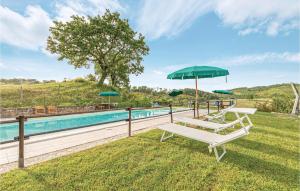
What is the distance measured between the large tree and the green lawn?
21.6 meters

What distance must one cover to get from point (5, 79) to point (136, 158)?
1648 inches

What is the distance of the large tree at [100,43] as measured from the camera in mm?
23453

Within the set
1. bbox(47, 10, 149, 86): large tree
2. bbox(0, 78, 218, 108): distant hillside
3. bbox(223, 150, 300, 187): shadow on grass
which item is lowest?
bbox(223, 150, 300, 187): shadow on grass

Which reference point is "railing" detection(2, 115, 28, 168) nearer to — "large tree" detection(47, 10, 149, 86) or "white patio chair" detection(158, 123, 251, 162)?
"white patio chair" detection(158, 123, 251, 162)

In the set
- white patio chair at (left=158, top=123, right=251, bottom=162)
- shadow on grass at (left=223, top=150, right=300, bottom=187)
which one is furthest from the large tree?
shadow on grass at (left=223, top=150, right=300, bottom=187)

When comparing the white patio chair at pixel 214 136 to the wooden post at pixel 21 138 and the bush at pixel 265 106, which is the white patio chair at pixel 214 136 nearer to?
the wooden post at pixel 21 138

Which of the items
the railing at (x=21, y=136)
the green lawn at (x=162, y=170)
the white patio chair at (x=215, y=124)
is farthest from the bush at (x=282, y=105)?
the railing at (x=21, y=136)

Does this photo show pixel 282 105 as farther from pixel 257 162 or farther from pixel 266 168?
pixel 266 168

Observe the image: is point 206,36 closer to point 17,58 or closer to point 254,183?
point 254,183

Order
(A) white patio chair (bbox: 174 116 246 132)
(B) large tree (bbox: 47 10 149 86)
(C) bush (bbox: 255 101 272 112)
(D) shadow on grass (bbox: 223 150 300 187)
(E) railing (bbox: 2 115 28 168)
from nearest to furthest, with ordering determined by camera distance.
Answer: (D) shadow on grass (bbox: 223 150 300 187)
(E) railing (bbox: 2 115 28 168)
(A) white patio chair (bbox: 174 116 246 132)
(C) bush (bbox: 255 101 272 112)
(B) large tree (bbox: 47 10 149 86)

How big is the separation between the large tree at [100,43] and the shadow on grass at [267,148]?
21.9 m

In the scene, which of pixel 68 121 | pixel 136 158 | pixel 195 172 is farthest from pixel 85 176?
pixel 68 121

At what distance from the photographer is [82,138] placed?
19.9 ft

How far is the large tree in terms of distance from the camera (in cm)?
2345
